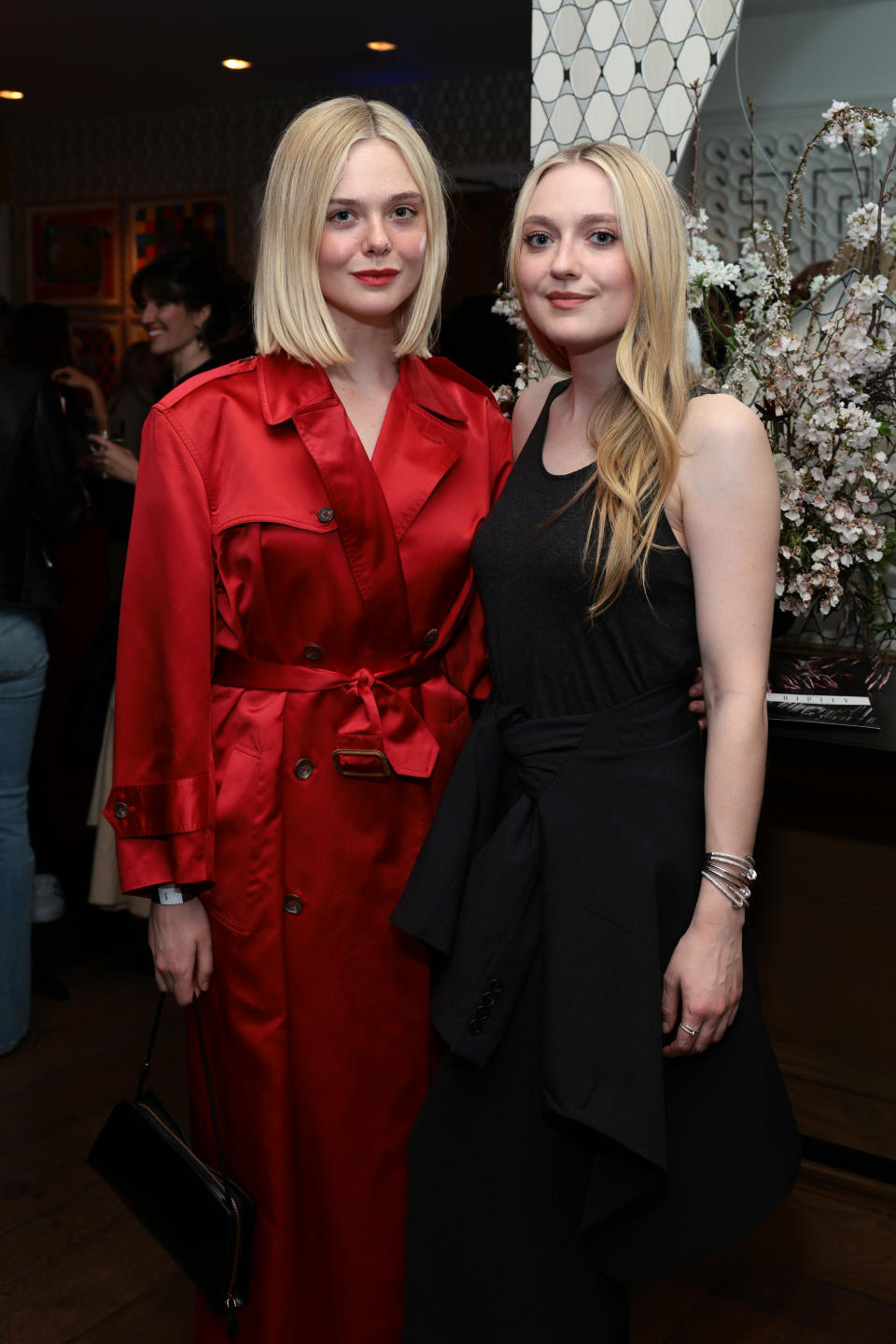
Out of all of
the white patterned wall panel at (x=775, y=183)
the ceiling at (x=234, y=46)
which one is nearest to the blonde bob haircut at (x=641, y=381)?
the white patterned wall panel at (x=775, y=183)

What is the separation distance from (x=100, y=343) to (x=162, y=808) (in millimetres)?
7137

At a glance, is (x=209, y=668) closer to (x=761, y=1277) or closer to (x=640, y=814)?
(x=640, y=814)

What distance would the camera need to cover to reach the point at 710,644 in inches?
56.4

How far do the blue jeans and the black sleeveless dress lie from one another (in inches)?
64.7

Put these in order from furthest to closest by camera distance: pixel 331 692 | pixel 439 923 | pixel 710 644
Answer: pixel 331 692 → pixel 439 923 → pixel 710 644

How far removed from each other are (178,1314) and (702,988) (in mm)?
1288

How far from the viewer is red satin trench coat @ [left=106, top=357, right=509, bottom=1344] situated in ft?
5.31

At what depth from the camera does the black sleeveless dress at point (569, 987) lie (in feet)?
4.76

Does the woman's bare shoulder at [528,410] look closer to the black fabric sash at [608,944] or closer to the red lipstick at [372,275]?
the red lipstick at [372,275]

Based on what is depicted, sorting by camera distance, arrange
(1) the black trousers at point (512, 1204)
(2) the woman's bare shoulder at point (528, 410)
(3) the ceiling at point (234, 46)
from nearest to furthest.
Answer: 1. (1) the black trousers at point (512, 1204)
2. (2) the woman's bare shoulder at point (528, 410)
3. (3) the ceiling at point (234, 46)

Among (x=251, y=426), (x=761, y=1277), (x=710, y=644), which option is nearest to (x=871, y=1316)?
(x=761, y=1277)

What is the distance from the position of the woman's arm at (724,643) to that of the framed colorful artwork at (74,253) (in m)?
7.28

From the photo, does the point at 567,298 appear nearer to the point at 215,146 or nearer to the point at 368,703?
the point at 368,703

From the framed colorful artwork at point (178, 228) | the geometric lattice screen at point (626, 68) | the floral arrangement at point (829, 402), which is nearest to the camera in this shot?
the floral arrangement at point (829, 402)
